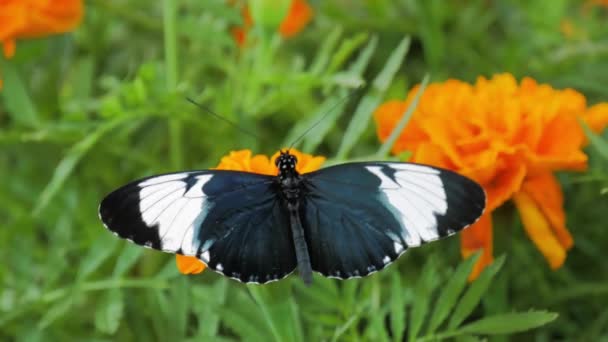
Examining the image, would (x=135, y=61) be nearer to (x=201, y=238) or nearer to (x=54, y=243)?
(x=54, y=243)

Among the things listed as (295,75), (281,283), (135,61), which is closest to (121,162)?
(135,61)

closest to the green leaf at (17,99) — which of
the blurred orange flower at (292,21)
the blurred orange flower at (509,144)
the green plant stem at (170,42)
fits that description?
the green plant stem at (170,42)

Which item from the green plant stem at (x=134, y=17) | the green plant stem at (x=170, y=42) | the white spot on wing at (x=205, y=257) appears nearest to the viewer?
the white spot on wing at (x=205, y=257)

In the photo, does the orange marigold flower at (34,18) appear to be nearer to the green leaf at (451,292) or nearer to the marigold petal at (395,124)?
the marigold petal at (395,124)

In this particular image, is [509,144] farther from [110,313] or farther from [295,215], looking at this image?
[110,313]

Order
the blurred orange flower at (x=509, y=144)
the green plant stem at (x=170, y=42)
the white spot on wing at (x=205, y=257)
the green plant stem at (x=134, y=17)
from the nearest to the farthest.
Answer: the white spot on wing at (x=205, y=257)
the blurred orange flower at (x=509, y=144)
the green plant stem at (x=170, y=42)
the green plant stem at (x=134, y=17)

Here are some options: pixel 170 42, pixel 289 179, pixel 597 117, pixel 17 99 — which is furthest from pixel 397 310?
pixel 17 99

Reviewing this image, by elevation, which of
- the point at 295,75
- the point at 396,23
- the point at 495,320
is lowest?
the point at 495,320

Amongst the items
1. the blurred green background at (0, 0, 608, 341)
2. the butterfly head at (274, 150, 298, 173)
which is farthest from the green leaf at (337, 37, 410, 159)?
the butterfly head at (274, 150, 298, 173)
